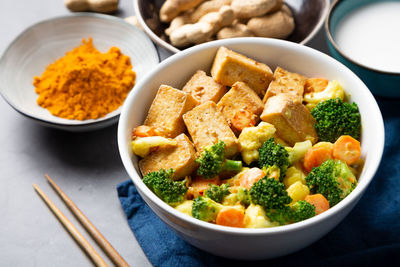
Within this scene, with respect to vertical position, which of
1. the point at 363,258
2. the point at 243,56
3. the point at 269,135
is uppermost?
the point at 243,56

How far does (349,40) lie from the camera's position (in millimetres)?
2719

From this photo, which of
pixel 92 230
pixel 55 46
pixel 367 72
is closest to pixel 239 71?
pixel 367 72

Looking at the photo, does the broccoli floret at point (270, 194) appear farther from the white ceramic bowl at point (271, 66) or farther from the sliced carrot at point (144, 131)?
the sliced carrot at point (144, 131)

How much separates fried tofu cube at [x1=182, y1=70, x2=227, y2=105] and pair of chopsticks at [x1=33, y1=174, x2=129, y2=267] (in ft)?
2.65

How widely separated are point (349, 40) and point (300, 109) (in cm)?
100

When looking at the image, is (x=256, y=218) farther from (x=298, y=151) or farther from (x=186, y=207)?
(x=298, y=151)

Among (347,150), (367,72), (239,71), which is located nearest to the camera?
(347,150)

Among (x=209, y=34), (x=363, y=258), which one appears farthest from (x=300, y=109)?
(x=209, y=34)

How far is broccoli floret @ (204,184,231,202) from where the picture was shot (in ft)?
5.68

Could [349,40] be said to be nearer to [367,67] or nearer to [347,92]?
[367,67]

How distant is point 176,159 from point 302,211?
1.74ft

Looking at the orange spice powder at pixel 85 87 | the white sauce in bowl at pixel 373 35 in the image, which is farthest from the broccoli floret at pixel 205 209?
the white sauce in bowl at pixel 373 35

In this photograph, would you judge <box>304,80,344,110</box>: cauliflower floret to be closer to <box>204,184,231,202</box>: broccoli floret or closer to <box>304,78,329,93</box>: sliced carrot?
<box>304,78,329,93</box>: sliced carrot

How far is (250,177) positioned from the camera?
1.78 metres
